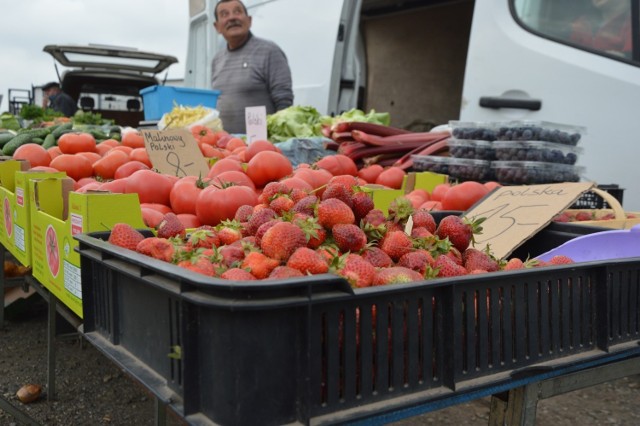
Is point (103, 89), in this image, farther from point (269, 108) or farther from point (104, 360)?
point (104, 360)

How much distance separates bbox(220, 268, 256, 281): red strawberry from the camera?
1.14 meters

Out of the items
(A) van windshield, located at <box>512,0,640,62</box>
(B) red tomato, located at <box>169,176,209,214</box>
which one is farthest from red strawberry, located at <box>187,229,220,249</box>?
(A) van windshield, located at <box>512,0,640,62</box>

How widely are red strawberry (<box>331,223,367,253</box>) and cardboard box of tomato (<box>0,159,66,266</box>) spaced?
1.39 metres

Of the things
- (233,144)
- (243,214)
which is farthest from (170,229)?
(233,144)

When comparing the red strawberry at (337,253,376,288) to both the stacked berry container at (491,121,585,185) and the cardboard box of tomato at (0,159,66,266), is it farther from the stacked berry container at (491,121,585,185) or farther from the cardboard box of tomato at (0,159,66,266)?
the stacked berry container at (491,121,585,185)

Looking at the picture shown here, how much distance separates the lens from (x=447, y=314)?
43.1 inches

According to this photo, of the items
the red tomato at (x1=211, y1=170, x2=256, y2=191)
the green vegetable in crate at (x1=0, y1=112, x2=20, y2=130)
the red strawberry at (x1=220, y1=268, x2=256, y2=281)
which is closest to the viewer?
the red strawberry at (x1=220, y1=268, x2=256, y2=281)

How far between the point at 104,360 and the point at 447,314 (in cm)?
284

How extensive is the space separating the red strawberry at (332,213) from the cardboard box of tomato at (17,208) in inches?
52.4

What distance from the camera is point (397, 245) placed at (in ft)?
4.72

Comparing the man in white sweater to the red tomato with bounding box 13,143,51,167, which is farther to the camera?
the man in white sweater

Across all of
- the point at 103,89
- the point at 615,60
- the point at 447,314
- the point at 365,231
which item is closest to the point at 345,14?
the point at 615,60

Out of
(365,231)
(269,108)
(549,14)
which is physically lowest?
(365,231)

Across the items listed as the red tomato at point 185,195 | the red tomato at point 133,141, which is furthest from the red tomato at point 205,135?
the red tomato at point 185,195
